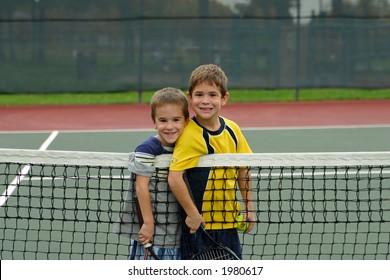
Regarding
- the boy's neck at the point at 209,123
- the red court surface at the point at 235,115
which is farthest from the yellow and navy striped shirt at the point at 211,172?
the red court surface at the point at 235,115

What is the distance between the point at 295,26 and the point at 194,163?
997 centimetres

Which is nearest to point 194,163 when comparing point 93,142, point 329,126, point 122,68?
point 93,142

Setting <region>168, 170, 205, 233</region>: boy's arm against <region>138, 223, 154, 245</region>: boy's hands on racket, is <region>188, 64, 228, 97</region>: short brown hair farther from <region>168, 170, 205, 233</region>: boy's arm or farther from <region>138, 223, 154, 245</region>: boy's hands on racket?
<region>138, 223, 154, 245</region>: boy's hands on racket

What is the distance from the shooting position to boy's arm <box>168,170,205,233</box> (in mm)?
3184

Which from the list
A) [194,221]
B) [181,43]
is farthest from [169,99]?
[181,43]

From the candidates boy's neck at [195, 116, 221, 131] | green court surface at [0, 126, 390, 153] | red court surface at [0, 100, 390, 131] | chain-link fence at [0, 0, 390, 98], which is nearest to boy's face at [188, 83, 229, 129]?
Result: boy's neck at [195, 116, 221, 131]

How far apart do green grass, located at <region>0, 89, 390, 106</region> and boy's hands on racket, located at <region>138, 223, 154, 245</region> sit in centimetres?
1005

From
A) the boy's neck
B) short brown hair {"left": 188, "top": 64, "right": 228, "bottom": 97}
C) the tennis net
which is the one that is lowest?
the tennis net

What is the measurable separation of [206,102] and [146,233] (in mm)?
599

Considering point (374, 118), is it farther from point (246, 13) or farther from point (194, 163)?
point (194, 163)

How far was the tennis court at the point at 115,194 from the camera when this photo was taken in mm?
4418

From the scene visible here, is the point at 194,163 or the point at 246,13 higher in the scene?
the point at 246,13

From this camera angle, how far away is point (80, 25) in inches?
497

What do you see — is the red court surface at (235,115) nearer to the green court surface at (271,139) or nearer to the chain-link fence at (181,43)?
the chain-link fence at (181,43)
